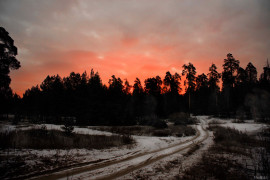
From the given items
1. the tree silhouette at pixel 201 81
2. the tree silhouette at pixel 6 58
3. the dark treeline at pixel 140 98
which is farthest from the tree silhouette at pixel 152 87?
the tree silhouette at pixel 6 58

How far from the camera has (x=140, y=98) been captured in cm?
5262

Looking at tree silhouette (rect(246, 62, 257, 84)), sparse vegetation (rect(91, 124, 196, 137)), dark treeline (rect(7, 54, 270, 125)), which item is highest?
tree silhouette (rect(246, 62, 257, 84))

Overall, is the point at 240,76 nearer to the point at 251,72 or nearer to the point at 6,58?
the point at 251,72

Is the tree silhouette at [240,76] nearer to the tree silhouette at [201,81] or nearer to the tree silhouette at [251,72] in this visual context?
the tree silhouette at [251,72]

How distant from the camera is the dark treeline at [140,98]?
3556 cm

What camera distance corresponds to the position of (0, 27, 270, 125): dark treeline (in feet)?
117

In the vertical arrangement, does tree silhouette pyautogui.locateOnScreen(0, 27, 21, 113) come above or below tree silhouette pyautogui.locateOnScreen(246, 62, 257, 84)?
below

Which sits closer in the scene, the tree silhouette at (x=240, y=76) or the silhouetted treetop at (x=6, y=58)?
the silhouetted treetop at (x=6, y=58)

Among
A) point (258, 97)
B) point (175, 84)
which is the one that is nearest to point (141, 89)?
point (175, 84)

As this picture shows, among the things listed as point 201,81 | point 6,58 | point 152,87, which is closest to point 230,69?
point 201,81

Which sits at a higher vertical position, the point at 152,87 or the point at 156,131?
the point at 152,87

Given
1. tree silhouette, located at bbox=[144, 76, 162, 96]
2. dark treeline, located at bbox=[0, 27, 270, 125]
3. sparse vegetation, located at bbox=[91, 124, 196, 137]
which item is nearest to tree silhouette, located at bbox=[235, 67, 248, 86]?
dark treeline, located at bbox=[0, 27, 270, 125]

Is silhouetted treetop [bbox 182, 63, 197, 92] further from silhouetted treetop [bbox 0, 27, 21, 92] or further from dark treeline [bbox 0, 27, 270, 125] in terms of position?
silhouetted treetop [bbox 0, 27, 21, 92]

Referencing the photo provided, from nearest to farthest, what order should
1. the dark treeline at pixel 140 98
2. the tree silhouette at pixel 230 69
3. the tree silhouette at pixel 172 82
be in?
the dark treeline at pixel 140 98, the tree silhouette at pixel 230 69, the tree silhouette at pixel 172 82
